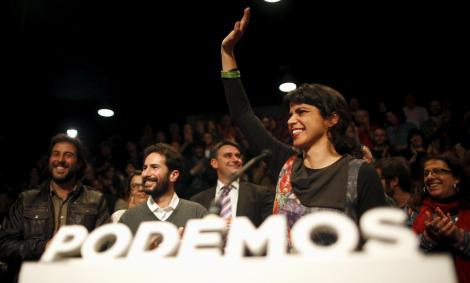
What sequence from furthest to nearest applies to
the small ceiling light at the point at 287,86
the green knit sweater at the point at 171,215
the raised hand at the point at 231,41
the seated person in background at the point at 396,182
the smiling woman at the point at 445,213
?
the small ceiling light at the point at 287,86
the seated person in background at the point at 396,182
the green knit sweater at the point at 171,215
the smiling woman at the point at 445,213
the raised hand at the point at 231,41

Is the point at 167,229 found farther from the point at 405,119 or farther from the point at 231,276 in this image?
the point at 405,119

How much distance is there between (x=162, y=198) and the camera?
3.07 metres

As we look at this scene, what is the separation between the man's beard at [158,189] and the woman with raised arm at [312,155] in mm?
1133

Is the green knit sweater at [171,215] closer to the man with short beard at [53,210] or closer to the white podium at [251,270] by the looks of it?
the man with short beard at [53,210]

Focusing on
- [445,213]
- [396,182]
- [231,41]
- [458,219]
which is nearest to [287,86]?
[396,182]

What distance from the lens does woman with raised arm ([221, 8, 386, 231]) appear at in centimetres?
178

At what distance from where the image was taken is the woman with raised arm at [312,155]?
1.78 metres

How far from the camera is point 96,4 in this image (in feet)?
19.6

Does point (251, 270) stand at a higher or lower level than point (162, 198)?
lower

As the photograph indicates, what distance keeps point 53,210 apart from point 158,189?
72cm

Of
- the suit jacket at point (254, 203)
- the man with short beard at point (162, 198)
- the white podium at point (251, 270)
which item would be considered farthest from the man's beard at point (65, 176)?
the white podium at point (251, 270)

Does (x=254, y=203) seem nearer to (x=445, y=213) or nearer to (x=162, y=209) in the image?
(x=162, y=209)

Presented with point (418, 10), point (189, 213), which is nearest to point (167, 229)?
point (189, 213)

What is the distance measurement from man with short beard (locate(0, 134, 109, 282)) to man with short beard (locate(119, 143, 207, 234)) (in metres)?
0.36
